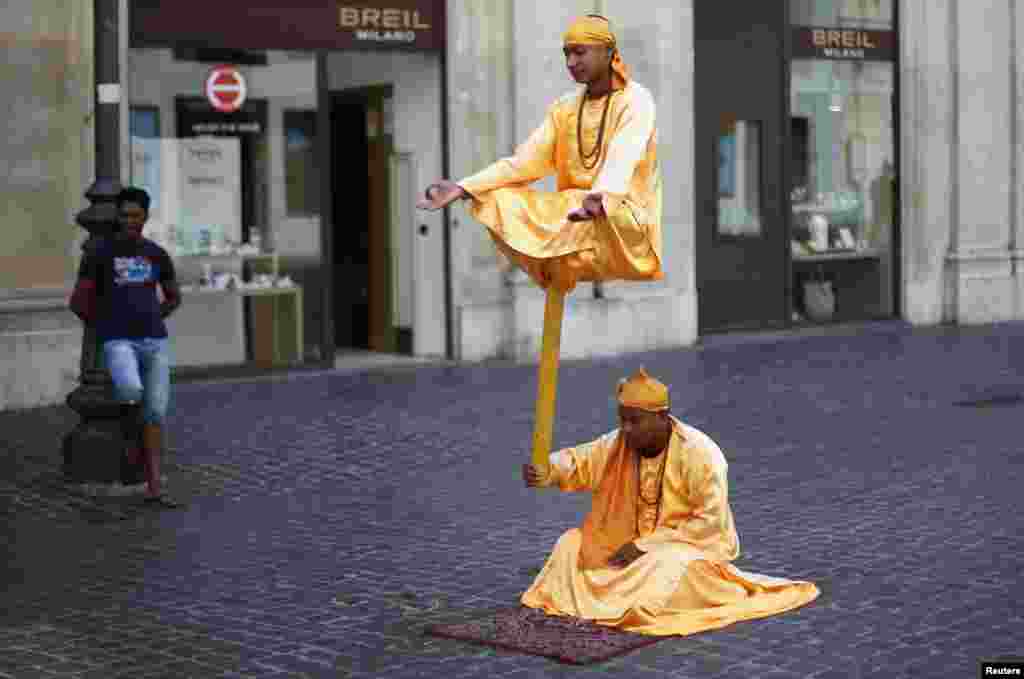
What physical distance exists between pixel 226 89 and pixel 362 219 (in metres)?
2.74

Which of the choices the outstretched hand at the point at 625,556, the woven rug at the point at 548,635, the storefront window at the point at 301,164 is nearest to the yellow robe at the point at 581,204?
the outstretched hand at the point at 625,556

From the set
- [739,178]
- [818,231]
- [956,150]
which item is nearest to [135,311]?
[739,178]

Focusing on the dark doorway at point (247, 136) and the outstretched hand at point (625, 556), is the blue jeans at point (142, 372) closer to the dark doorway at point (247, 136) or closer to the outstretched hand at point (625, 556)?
the outstretched hand at point (625, 556)

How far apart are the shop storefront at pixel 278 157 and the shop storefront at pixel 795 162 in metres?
3.19

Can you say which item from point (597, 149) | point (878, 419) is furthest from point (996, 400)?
point (597, 149)

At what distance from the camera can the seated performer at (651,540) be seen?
7.19m

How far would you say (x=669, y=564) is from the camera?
723 cm

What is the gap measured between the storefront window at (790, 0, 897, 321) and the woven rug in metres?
12.9

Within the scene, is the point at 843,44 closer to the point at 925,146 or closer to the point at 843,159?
the point at 843,159

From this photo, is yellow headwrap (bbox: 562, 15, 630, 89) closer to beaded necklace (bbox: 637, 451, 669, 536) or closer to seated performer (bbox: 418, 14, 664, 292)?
seated performer (bbox: 418, 14, 664, 292)

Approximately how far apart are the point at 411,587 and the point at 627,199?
206cm

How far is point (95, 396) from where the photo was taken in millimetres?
10828

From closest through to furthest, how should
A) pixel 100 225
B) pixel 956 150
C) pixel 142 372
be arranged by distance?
pixel 142 372, pixel 100 225, pixel 956 150

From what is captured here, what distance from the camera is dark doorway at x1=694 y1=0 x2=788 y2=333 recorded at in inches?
738
